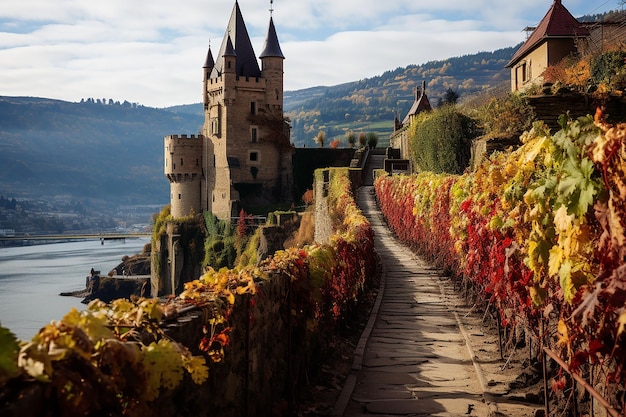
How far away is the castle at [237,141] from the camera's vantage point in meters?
63.1

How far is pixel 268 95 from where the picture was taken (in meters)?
64.4

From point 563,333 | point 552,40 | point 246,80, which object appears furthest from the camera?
point 246,80

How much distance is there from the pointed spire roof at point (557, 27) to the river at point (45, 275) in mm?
24439

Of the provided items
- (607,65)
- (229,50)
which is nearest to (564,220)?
(607,65)

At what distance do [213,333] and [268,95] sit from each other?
61.0 m

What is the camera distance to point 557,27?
105 feet

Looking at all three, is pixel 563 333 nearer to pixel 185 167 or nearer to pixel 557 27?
pixel 557 27

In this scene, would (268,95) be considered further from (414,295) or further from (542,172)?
(542,172)

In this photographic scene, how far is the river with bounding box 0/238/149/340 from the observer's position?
143 ft

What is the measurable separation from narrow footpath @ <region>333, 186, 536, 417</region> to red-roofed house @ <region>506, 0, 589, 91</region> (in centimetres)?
2160

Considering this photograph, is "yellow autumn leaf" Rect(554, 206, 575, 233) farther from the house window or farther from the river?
the house window

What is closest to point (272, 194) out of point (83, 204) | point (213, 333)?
point (213, 333)

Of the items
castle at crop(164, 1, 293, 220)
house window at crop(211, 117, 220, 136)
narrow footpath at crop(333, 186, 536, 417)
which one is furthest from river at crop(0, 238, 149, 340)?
house window at crop(211, 117, 220, 136)

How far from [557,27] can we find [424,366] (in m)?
27.9
